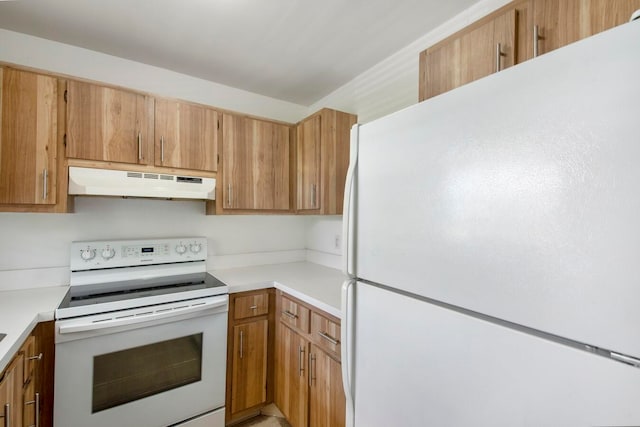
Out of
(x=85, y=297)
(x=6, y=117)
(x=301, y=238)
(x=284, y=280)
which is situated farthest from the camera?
(x=301, y=238)

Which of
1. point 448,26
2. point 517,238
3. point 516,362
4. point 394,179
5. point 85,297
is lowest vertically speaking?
point 85,297

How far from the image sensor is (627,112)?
477 millimetres

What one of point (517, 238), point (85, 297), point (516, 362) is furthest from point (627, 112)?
point (85, 297)

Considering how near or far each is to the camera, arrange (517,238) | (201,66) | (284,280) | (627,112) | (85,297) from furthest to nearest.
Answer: (201,66) < (284,280) < (85,297) < (517,238) < (627,112)

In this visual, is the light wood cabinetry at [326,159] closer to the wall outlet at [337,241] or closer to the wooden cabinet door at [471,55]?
the wall outlet at [337,241]

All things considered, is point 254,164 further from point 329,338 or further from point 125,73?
point 329,338

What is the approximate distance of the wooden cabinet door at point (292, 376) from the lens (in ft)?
5.59

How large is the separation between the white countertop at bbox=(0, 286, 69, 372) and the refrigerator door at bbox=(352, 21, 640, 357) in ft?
4.62

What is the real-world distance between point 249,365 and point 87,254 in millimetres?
1259

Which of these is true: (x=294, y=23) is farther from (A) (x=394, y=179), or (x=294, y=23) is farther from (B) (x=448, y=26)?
(A) (x=394, y=179)

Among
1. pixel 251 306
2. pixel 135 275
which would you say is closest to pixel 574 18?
pixel 251 306

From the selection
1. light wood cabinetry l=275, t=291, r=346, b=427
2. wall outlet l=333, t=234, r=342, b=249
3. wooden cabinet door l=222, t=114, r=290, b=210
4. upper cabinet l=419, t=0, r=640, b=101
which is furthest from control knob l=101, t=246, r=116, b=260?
upper cabinet l=419, t=0, r=640, b=101

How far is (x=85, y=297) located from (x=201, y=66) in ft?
5.56

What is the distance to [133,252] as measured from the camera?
6.50 ft
